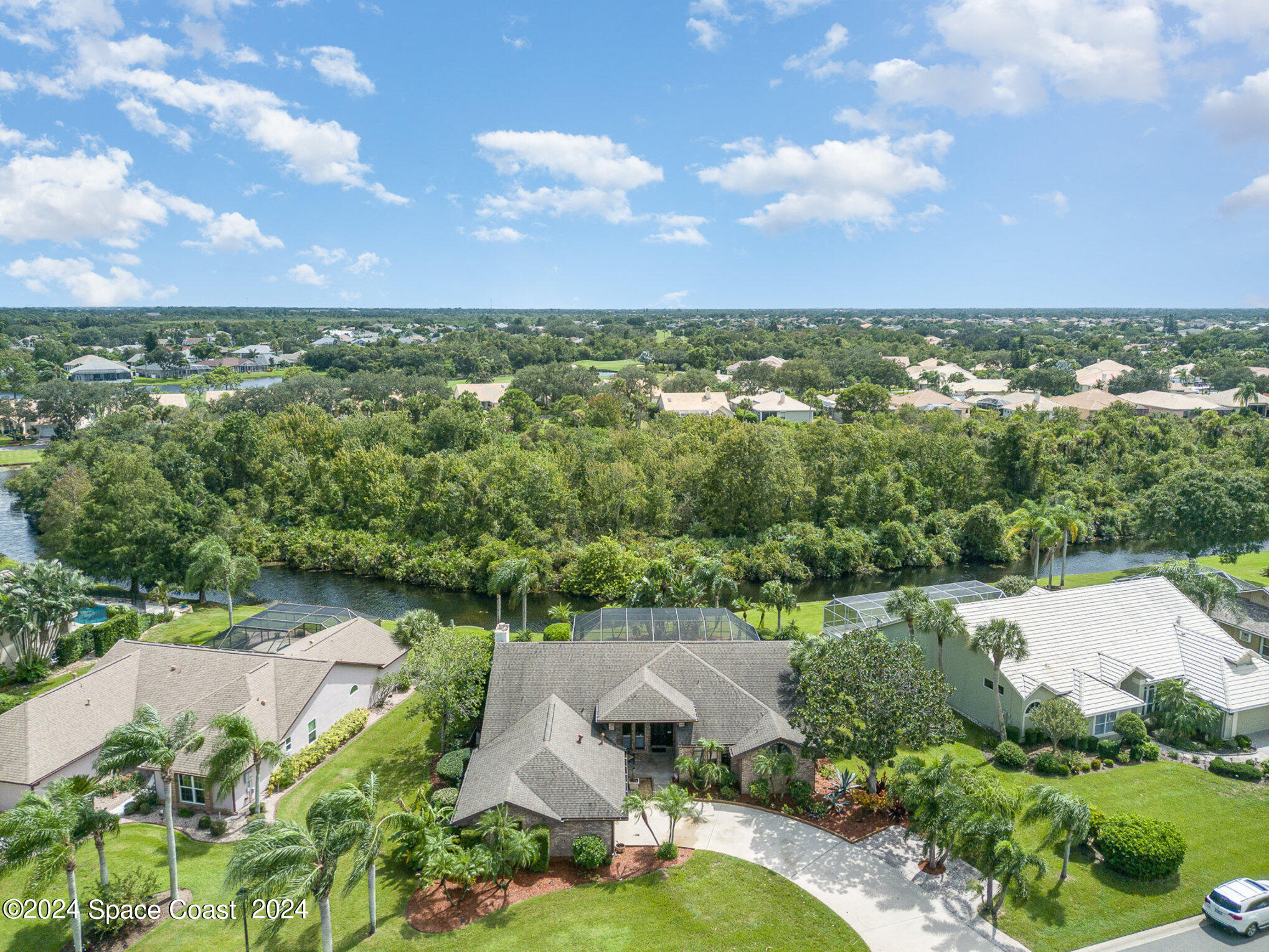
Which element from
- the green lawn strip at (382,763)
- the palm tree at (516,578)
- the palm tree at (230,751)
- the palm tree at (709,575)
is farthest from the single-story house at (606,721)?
the palm tree at (516,578)

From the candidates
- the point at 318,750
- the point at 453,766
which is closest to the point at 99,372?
the point at 318,750

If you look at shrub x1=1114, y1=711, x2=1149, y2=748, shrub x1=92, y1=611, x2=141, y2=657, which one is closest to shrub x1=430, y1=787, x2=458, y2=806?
shrub x1=92, y1=611, x2=141, y2=657

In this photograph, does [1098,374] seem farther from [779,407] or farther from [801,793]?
[801,793]

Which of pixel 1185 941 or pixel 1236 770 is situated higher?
pixel 1236 770

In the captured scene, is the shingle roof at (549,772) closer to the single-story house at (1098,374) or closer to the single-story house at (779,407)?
the single-story house at (779,407)

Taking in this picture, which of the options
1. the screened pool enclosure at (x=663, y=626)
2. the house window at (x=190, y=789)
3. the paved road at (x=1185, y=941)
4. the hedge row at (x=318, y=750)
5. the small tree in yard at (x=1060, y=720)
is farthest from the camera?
the screened pool enclosure at (x=663, y=626)

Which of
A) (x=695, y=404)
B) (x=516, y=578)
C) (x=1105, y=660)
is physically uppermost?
(x=695, y=404)

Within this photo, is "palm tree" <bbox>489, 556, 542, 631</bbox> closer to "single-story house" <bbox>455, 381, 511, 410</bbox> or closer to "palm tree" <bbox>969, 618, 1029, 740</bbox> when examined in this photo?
"palm tree" <bbox>969, 618, 1029, 740</bbox>
